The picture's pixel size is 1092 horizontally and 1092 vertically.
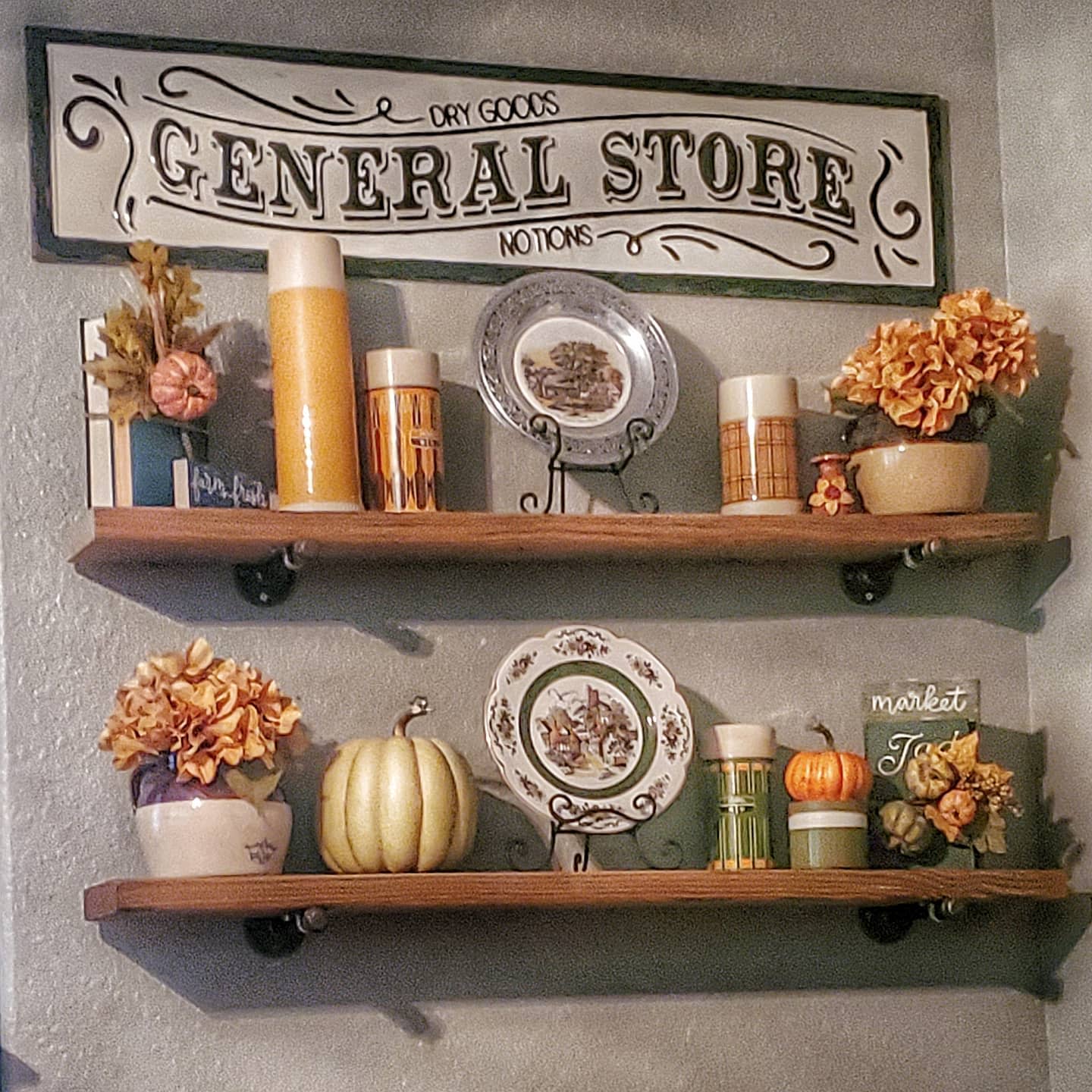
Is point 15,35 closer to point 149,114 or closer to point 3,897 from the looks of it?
point 149,114

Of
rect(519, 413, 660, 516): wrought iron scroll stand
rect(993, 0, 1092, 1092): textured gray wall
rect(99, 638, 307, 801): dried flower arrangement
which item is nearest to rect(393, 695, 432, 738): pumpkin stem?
rect(99, 638, 307, 801): dried flower arrangement

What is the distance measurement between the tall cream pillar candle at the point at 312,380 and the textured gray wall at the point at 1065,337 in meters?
0.81

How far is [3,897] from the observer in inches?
82.2

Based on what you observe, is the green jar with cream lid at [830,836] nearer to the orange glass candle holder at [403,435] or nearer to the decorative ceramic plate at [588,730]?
the decorative ceramic plate at [588,730]

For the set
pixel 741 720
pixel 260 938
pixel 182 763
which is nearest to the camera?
pixel 182 763

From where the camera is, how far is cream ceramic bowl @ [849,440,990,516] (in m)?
2.23

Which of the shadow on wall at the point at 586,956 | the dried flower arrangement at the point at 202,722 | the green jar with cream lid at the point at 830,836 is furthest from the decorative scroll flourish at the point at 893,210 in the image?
the dried flower arrangement at the point at 202,722

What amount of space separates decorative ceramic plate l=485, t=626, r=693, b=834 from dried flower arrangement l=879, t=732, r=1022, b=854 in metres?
0.23

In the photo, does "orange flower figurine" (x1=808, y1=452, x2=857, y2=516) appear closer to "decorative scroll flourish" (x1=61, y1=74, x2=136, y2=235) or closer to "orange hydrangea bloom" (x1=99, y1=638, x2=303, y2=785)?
"orange hydrangea bloom" (x1=99, y1=638, x2=303, y2=785)

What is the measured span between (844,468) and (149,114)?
0.85 m

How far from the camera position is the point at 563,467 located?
7.39ft

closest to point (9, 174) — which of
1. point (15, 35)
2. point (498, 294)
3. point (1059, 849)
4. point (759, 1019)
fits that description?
point (15, 35)

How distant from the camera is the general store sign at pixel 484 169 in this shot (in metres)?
2.21

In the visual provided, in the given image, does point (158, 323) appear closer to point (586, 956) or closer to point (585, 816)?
point (585, 816)
